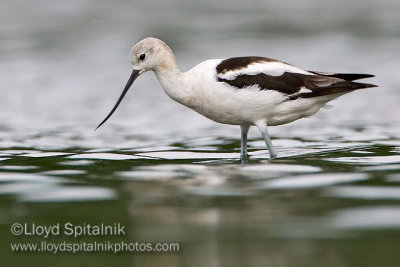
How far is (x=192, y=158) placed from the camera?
959 centimetres

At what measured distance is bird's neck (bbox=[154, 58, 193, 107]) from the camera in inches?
366

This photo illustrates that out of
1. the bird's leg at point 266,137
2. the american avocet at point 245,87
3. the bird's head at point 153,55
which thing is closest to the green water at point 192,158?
the bird's leg at point 266,137

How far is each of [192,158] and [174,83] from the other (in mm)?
887

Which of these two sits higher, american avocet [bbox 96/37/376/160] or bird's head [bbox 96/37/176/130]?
bird's head [bbox 96/37/176/130]

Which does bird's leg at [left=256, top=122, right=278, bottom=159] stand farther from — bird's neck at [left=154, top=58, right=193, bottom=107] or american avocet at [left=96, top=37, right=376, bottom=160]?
bird's neck at [left=154, top=58, right=193, bottom=107]

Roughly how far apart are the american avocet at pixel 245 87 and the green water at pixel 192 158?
51 cm

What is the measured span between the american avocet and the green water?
19.9 inches

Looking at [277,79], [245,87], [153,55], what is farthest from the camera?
[153,55]

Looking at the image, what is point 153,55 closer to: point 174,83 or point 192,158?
point 174,83

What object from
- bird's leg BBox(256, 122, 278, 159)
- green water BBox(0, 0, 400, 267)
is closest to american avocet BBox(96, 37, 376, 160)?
bird's leg BBox(256, 122, 278, 159)

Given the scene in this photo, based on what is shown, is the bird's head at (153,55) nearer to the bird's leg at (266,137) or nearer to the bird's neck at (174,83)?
the bird's neck at (174,83)

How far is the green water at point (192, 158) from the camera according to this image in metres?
5.48

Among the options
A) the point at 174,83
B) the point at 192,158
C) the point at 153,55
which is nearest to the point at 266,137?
the point at 192,158

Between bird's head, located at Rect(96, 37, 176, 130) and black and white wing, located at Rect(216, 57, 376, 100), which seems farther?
bird's head, located at Rect(96, 37, 176, 130)
